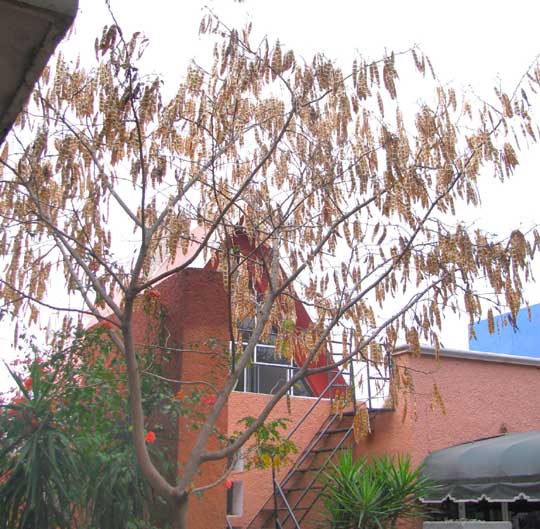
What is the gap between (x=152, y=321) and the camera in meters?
9.12

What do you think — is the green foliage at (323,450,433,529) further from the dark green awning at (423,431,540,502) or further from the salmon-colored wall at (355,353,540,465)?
the salmon-colored wall at (355,353,540,465)

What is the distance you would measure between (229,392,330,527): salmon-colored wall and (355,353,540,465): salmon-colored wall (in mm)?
860

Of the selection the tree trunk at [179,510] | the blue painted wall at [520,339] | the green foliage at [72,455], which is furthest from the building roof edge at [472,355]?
the blue painted wall at [520,339]

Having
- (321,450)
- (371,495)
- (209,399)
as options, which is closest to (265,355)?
(321,450)

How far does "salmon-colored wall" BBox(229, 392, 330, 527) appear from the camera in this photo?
1071 cm

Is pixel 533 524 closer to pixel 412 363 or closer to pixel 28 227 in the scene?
pixel 412 363

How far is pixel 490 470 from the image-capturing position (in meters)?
9.48

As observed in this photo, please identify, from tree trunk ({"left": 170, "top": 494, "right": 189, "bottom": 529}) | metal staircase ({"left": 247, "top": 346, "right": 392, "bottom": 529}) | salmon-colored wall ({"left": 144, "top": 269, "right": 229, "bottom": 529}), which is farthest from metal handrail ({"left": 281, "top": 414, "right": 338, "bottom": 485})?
tree trunk ({"left": 170, "top": 494, "right": 189, "bottom": 529})

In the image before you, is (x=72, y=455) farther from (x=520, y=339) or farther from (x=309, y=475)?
(x=520, y=339)

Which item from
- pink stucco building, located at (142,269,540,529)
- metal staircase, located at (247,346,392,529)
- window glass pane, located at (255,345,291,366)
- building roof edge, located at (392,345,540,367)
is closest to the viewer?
pink stucco building, located at (142,269,540,529)

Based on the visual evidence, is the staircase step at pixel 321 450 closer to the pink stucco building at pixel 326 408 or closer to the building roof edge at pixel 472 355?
the pink stucco building at pixel 326 408

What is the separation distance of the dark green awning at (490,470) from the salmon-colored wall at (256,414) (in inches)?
75.5

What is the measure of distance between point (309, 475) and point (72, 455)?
16.7 feet

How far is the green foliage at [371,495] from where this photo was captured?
9.05 m
